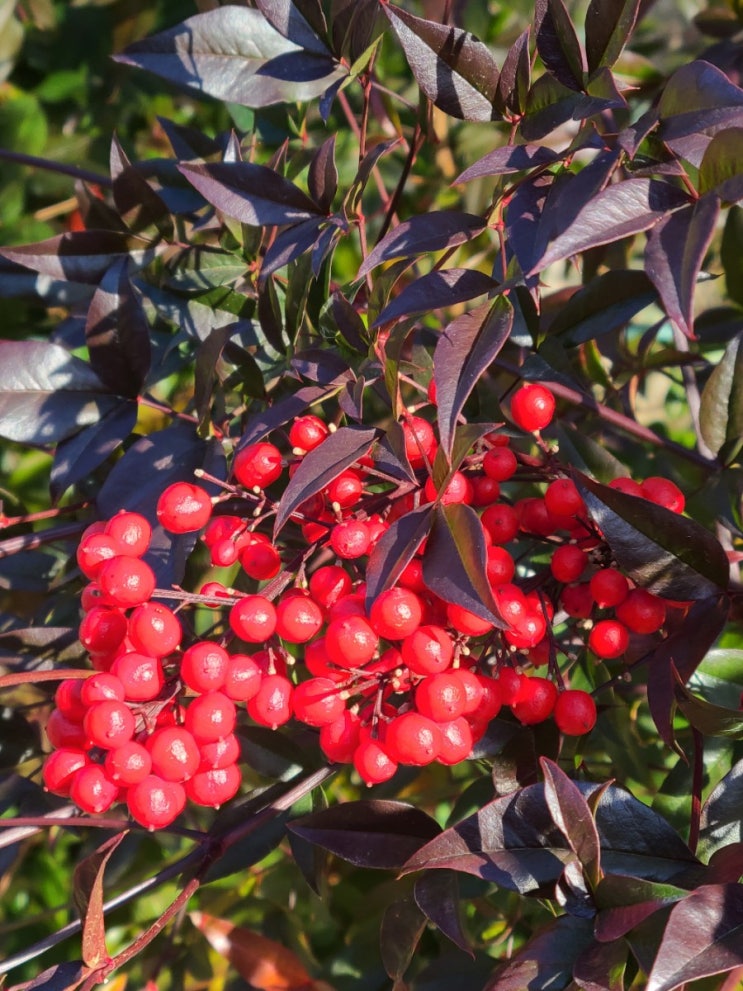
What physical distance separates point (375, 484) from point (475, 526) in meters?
0.23

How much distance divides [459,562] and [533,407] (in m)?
0.23

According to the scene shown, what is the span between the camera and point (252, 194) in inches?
31.9

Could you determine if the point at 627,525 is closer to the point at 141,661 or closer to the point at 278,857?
the point at 141,661

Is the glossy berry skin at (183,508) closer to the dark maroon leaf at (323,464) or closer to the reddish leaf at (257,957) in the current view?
the dark maroon leaf at (323,464)

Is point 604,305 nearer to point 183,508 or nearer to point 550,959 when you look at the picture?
point 183,508

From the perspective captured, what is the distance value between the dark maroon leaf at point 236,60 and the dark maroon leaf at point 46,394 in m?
0.28

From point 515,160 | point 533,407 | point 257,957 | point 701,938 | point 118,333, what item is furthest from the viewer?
point 257,957

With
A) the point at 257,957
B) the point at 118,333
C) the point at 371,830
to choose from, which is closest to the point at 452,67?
the point at 118,333

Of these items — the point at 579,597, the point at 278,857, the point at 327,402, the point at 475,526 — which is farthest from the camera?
the point at 278,857

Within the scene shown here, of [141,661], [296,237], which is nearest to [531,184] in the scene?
[296,237]

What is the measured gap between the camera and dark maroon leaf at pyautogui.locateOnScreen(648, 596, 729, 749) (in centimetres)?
67

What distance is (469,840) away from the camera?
65 cm

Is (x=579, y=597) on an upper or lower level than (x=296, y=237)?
lower

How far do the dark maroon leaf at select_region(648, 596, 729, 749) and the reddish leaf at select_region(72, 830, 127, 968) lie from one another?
1.25 feet
